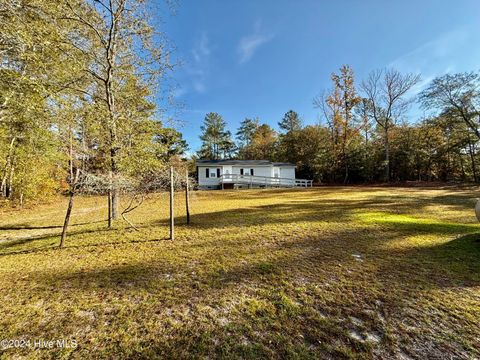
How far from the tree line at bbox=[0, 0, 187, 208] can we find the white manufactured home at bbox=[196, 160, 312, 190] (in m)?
14.2

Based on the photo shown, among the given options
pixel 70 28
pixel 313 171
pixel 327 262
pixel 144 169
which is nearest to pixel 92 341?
pixel 327 262

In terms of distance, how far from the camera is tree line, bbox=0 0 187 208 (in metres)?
5.00

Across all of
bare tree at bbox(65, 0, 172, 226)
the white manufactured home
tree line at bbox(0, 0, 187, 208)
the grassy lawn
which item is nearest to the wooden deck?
the white manufactured home

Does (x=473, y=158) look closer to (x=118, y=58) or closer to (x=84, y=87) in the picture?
(x=118, y=58)

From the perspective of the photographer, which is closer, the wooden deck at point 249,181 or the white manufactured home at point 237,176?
the wooden deck at point 249,181

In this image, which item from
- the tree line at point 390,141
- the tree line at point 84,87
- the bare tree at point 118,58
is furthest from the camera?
the tree line at point 390,141

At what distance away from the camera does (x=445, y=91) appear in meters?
19.8

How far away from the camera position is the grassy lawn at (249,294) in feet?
6.63

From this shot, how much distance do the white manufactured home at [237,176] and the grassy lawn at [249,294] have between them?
56.5ft

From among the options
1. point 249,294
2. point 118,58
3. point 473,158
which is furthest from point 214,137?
point 249,294

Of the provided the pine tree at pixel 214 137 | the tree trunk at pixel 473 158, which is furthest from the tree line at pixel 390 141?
the pine tree at pixel 214 137

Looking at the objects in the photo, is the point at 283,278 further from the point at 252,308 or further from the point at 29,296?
the point at 29,296

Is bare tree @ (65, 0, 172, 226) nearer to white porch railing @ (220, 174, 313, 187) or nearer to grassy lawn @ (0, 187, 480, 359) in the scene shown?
grassy lawn @ (0, 187, 480, 359)

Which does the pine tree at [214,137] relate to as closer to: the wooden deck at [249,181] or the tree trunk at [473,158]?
the wooden deck at [249,181]
